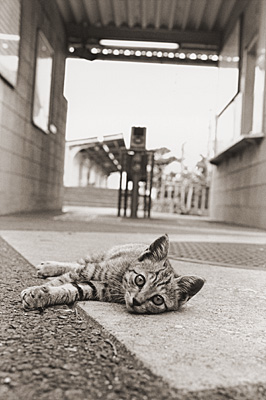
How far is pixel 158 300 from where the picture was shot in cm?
146

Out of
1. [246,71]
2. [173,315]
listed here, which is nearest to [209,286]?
[173,315]

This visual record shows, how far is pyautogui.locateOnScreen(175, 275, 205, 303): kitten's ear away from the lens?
1.50 m

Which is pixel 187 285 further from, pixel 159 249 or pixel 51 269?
pixel 51 269

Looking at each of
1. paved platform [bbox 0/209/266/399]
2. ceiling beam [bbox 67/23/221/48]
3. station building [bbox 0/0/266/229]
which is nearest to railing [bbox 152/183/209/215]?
station building [bbox 0/0/266/229]

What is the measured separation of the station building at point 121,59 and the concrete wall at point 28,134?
17 mm

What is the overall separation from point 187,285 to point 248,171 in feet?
23.2

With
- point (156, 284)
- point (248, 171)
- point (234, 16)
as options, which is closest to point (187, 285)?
point (156, 284)

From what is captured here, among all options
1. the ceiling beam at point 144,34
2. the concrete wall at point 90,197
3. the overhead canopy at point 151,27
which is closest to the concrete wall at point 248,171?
the overhead canopy at point 151,27

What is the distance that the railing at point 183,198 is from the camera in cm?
1611

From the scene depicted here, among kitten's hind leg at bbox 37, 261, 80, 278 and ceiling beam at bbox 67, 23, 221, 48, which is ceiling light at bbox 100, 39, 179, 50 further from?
kitten's hind leg at bbox 37, 261, 80, 278

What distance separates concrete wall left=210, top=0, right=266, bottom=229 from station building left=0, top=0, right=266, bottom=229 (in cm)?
2

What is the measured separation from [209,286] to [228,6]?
29.8ft

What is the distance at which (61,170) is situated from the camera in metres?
11.5

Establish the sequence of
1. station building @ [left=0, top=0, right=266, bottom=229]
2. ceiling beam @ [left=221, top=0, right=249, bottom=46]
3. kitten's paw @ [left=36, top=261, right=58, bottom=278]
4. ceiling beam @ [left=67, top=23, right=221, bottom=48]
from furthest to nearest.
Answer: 1. ceiling beam @ [left=67, top=23, right=221, bottom=48]
2. ceiling beam @ [left=221, top=0, right=249, bottom=46]
3. station building @ [left=0, top=0, right=266, bottom=229]
4. kitten's paw @ [left=36, top=261, right=58, bottom=278]
